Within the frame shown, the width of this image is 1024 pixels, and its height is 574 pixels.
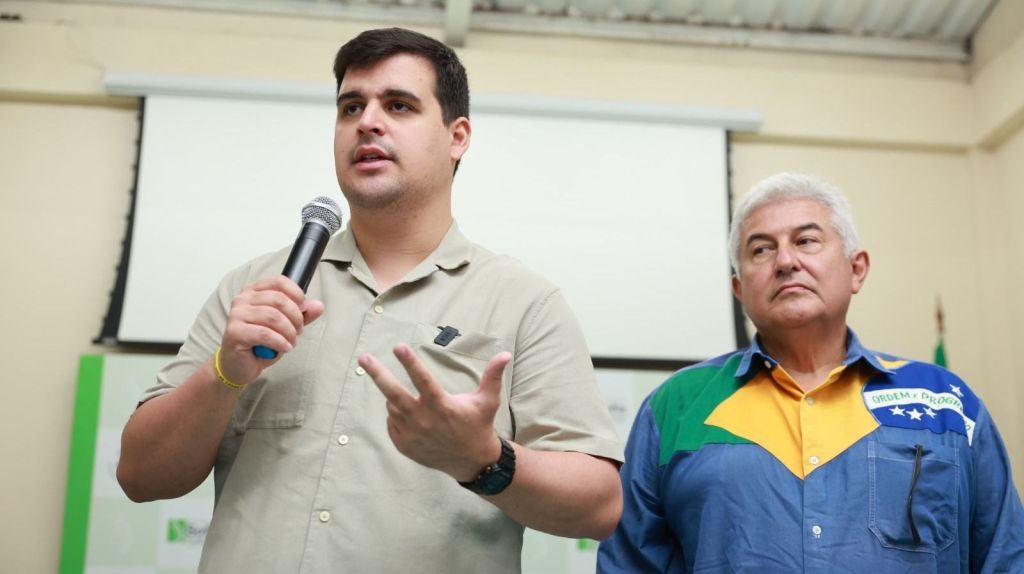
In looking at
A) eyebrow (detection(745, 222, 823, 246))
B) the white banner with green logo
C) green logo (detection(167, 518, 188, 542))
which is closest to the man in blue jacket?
eyebrow (detection(745, 222, 823, 246))

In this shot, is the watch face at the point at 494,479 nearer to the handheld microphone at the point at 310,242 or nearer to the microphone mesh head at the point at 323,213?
the handheld microphone at the point at 310,242

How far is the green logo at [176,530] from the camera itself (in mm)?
3477

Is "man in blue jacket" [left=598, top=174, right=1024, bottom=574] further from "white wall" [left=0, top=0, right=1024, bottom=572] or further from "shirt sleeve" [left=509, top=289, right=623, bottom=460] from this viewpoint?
"white wall" [left=0, top=0, right=1024, bottom=572]

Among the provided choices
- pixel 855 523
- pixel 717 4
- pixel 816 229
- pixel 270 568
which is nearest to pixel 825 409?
pixel 855 523

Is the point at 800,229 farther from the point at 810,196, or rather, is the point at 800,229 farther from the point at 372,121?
the point at 372,121

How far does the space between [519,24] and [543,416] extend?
3.34 meters

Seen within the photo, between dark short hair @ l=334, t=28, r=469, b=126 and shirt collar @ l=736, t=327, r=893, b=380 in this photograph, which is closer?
dark short hair @ l=334, t=28, r=469, b=126

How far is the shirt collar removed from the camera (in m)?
1.92

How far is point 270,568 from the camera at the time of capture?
48.5 inches

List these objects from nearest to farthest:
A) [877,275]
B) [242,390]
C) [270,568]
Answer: [270,568] → [242,390] → [877,275]

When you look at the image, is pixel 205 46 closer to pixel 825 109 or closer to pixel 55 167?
pixel 55 167

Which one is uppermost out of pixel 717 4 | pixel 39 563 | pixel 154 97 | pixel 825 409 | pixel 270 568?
pixel 717 4

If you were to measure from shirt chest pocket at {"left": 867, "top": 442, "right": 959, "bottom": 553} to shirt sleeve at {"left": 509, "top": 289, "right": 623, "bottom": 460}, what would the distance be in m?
0.68

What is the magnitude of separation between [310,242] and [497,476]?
17.8 inches
